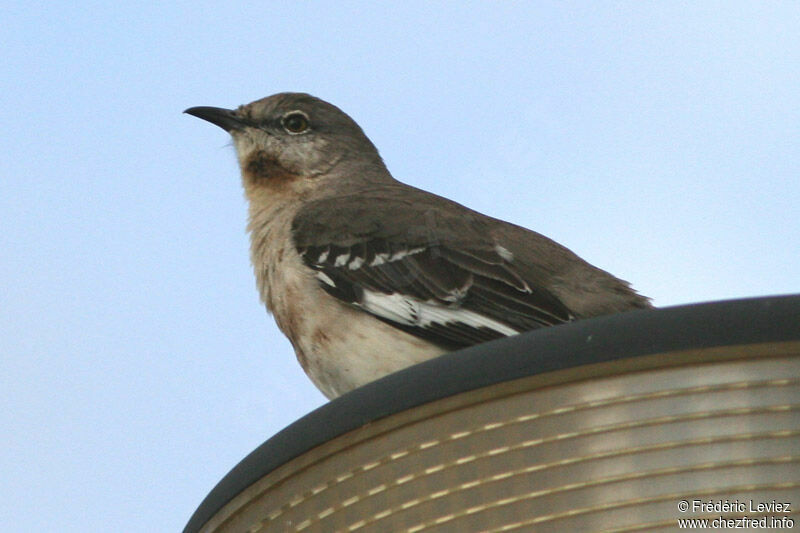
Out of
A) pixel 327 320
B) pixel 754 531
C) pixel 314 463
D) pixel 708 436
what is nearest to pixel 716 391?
pixel 708 436

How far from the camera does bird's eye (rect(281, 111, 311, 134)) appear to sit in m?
8.78

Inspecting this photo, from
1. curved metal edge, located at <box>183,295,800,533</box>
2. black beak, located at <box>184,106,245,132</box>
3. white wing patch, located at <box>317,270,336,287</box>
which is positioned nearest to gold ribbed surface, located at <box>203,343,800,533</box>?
curved metal edge, located at <box>183,295,800,533</box>

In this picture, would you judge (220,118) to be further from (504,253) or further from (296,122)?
(504,253)

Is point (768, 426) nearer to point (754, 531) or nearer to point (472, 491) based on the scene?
point (754, 531)

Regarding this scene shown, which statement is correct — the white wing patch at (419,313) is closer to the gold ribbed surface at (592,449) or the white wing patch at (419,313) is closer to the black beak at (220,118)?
the black beak at (220,118)

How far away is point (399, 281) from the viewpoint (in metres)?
6.45

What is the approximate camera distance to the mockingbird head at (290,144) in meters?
8.42

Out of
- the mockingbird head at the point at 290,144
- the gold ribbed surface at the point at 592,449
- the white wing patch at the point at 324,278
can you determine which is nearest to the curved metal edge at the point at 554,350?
the gold ribbed surface at the point at 592,449

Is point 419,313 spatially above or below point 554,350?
above

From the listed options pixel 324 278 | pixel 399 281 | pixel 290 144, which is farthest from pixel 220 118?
pixel 399 281

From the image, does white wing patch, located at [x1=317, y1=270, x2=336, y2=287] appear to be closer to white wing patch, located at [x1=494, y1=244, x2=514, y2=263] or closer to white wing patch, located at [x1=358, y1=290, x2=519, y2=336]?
white wing patch, located at [x1=358, y1=290, x2=519, y2=336]

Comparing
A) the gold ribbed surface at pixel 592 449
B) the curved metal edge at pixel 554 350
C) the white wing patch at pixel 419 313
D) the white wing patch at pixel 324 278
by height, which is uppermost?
the white wing patch at pixel 324 278

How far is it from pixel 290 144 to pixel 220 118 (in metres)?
0.53

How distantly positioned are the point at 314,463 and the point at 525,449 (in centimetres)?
61
